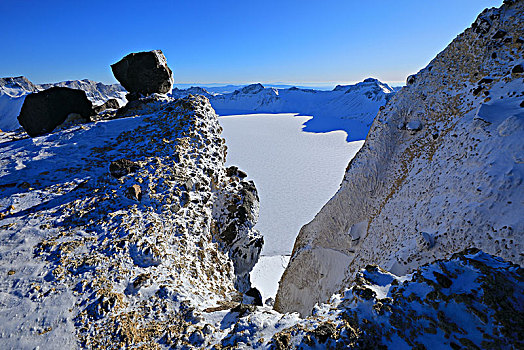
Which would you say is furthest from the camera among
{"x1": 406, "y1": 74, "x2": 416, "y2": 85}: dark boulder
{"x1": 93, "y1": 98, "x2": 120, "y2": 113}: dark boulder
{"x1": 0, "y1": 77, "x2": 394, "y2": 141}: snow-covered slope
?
{"x1": 0, "y1": 77, "x2": 394, "y2": 141}: snow-covered slope

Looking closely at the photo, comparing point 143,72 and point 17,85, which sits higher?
point 143,72

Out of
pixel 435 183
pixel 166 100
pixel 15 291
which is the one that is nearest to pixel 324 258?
pixel 435 183

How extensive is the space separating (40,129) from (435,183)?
15.4m

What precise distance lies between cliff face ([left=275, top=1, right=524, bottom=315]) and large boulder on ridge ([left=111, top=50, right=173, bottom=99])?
10444 mm

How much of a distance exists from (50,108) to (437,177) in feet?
49.3

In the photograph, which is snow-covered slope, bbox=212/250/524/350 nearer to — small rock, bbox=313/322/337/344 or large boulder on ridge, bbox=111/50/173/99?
small rock, bbox=313/322/337/344

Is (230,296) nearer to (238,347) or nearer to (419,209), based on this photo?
(238,347)

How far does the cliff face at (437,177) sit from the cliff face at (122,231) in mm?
3051

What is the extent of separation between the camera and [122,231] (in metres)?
6.26

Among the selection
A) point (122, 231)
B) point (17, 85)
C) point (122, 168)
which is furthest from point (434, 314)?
point (17, 85)

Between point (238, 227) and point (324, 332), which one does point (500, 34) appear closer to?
point (324, 332)

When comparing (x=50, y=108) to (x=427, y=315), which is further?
(x=50, y=108)

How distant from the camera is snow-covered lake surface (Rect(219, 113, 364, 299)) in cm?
1867

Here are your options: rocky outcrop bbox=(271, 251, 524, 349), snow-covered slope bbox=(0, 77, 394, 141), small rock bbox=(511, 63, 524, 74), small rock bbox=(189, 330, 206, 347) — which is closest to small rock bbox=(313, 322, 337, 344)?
rocky outcrop bbox=(271, 251, 524, 349)
